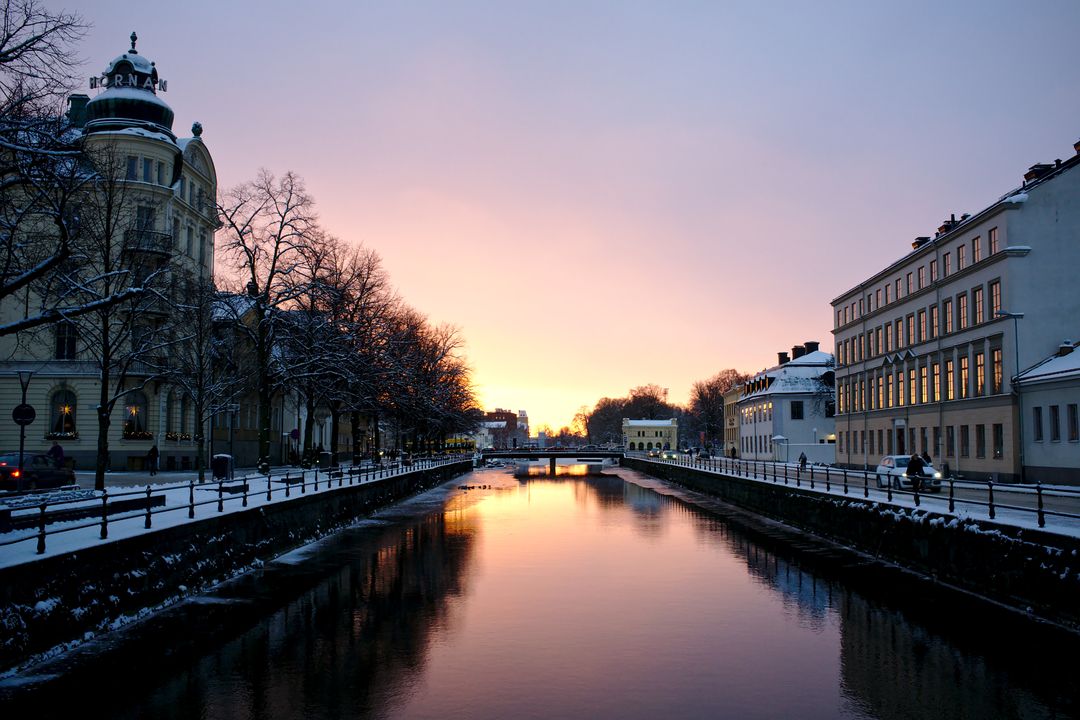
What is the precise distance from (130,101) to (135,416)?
19.7 m

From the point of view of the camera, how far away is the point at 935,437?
181ft

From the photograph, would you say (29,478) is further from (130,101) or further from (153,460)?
(130,101)

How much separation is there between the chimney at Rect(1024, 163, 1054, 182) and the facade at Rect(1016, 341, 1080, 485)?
1060cm

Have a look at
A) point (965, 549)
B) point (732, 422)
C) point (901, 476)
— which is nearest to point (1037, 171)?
point (901, 476)

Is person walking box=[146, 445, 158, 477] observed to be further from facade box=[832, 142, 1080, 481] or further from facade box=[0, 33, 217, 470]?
facade box=[832, 142, 1080, 481]

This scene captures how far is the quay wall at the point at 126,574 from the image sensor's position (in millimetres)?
13516

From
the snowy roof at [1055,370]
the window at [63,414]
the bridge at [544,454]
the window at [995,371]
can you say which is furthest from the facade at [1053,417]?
the bridge at [544,454]

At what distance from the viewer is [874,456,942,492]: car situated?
3697 cm

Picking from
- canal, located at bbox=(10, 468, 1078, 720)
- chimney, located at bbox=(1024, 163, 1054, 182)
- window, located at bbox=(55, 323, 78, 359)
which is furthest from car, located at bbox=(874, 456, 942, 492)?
window, located at bbox=(55, 323, 78, 359)

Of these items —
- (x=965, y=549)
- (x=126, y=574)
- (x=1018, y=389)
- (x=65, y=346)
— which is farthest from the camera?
(x=65, y=346)

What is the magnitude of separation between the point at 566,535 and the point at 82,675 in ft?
79.9

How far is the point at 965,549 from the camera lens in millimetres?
21781

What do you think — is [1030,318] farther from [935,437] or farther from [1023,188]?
[935,437]

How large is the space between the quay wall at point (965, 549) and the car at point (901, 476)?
367cm
